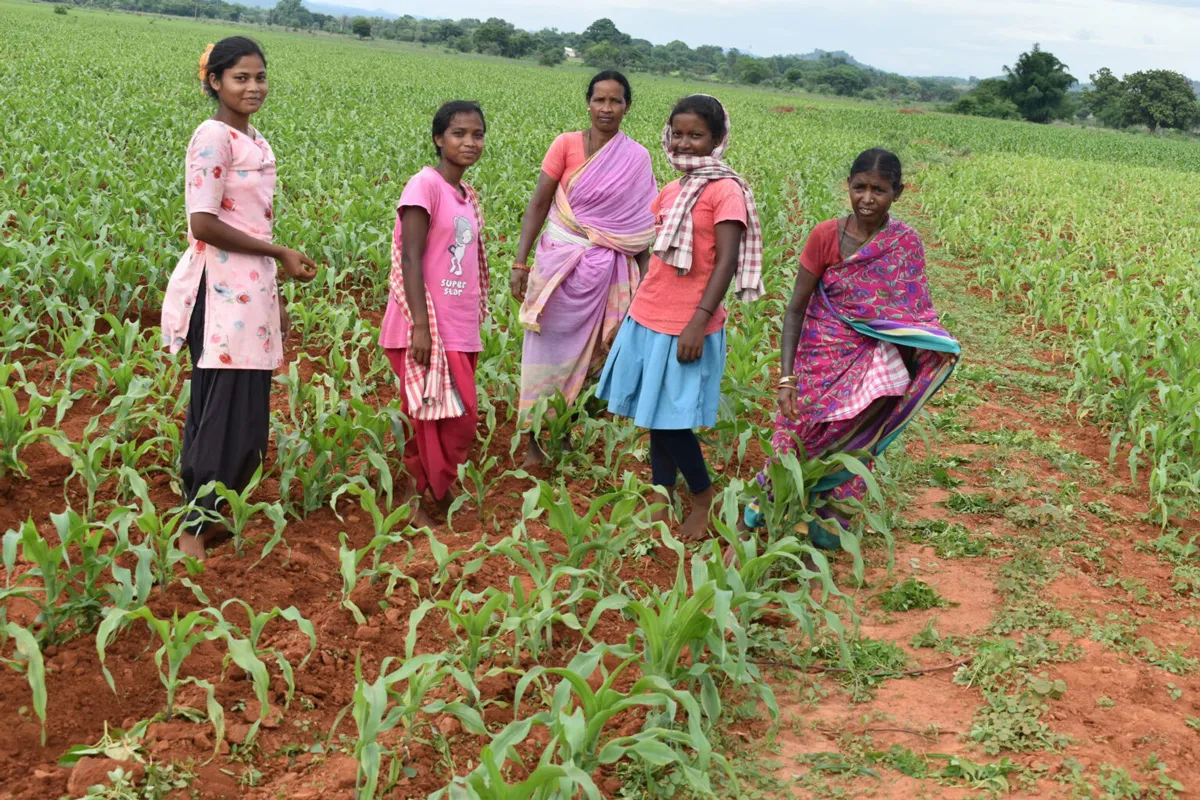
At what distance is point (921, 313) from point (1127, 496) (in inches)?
76.4

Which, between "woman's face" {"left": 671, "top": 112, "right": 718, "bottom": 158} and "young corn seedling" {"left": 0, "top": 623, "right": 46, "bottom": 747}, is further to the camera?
"woman's face" {"left": 671, "top": 112, "right": 718, "bottom": 158}

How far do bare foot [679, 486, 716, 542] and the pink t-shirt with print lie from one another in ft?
3.42

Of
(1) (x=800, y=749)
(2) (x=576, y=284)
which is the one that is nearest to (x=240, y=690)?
(1) (x=800, y=749)

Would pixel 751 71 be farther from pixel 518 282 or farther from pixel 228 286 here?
pixel 228 286

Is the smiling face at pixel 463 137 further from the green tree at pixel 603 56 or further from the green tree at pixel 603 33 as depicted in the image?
the green tree at pixel 603 33

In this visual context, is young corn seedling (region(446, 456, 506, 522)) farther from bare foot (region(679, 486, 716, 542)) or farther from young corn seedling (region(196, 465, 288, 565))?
bare foot (region(679, 486, 716, 542))

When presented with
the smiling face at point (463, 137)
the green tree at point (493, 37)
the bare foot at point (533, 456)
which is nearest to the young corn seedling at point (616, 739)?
the smiling face at point (463, 137)

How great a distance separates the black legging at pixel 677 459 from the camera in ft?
12.3

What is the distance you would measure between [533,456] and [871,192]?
1918mm

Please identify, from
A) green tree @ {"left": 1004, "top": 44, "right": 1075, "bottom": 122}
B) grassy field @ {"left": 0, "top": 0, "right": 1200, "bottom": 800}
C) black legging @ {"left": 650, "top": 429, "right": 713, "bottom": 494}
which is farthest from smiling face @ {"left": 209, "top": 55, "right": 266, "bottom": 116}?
green tree @ {"left": 1004, "top": 44, "right": 1075, "bottom": 122}

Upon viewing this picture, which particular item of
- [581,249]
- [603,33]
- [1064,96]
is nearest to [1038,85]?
[1064,96]

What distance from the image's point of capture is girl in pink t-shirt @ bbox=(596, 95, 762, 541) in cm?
347

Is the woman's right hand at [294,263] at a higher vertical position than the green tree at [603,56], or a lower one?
lower

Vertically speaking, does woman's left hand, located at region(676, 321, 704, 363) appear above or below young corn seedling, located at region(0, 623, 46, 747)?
above
